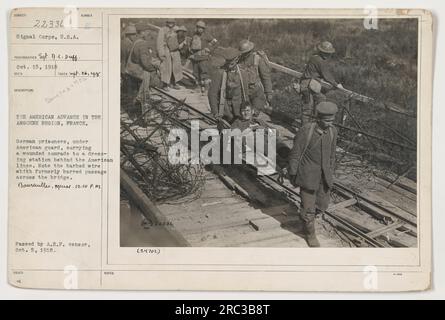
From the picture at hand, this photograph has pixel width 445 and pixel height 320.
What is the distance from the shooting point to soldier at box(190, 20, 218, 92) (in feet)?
14.5

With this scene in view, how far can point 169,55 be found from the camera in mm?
4516

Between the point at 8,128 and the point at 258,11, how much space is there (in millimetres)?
1874

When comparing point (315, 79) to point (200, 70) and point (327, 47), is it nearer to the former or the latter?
point (327, 47)

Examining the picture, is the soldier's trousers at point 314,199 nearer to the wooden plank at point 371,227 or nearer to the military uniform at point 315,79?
the wooden plank at point 371,227

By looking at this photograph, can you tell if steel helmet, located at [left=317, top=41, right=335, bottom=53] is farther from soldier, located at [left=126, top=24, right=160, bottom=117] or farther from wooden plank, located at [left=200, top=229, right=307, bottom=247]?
wooden plank, located at [left=200, top=229, right=307, bottom=247]

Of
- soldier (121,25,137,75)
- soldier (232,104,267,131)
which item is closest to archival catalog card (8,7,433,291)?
soldier (121,25,137,75)

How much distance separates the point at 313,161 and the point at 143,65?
4.40 feet

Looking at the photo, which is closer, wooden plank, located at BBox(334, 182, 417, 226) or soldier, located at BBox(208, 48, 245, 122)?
wooden plank, located at BBox(334, 182, 417, 226)

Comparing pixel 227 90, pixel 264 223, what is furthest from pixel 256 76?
pixel 264 223

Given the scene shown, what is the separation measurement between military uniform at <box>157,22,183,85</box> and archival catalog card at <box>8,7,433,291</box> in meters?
0.02

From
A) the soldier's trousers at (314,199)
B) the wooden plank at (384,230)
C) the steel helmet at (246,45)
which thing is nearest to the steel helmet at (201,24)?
the steel helmet at (246,45)

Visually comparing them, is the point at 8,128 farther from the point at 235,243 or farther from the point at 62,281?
the point at 235,243

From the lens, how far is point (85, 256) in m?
4.39
